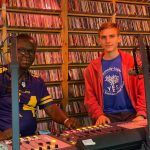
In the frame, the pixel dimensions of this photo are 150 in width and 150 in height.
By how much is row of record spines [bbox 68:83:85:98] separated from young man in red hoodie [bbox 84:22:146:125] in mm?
1337

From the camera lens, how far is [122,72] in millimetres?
2986

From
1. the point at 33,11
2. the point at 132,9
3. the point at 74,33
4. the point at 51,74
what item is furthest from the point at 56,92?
the point at 132,9

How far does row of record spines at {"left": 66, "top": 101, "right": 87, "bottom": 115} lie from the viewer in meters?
4.41

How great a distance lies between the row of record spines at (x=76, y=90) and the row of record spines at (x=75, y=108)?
10cm

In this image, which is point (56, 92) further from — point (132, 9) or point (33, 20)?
point (132, 9)

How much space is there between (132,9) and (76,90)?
5.37 feet

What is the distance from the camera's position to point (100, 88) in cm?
303

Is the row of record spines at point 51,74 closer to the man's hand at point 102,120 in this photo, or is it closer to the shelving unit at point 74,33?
the shelving unit at point 74,33

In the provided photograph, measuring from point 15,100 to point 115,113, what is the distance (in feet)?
5.96

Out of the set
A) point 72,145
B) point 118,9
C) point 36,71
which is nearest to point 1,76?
point 72,145

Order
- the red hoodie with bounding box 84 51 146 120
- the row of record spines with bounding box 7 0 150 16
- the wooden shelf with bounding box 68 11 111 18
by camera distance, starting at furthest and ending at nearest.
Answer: the wooden shelf with bounding box 68 11 111 18 → the row of record spines with bounding box 7 0 150 16 → the red hoodie with bounding box 84 51 146 120

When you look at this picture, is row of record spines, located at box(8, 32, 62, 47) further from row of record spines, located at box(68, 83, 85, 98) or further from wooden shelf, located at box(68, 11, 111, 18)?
row of record spines, located at box(68, 83, 85, 98)

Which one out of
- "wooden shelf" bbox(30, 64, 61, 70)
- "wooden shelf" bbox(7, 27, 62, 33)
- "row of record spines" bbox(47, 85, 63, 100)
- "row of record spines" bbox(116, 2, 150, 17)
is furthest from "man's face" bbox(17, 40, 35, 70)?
"row of record spines" bbox(116, 2, 150, 17)

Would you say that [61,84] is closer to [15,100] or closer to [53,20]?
[53,20]
